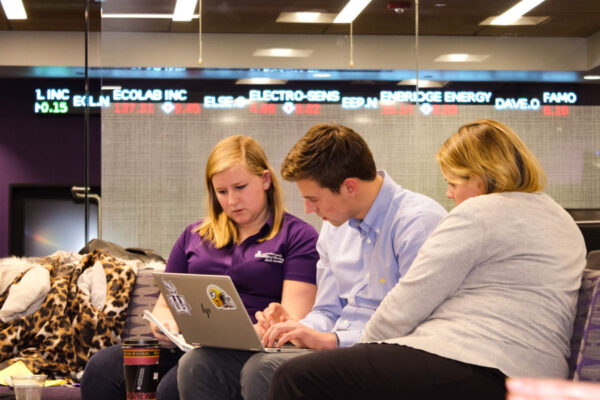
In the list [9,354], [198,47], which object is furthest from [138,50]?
[9,354]

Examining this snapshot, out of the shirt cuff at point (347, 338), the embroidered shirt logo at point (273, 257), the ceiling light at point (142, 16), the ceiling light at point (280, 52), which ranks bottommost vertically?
the shirt cuff at point (347, 338)

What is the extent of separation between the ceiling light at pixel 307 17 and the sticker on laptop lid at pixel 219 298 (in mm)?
3482

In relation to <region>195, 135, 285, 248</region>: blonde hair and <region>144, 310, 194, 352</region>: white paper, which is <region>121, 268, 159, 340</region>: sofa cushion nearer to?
<region>195, 135, 285, 248</region>: blonde hair

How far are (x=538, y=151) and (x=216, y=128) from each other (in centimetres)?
213

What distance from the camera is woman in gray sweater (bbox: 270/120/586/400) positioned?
1.66 m

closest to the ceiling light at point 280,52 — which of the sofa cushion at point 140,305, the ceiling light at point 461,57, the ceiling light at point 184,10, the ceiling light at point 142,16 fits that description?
the ceiling light at point 184,10

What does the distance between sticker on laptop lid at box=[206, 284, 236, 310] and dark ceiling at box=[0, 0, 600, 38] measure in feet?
11.2

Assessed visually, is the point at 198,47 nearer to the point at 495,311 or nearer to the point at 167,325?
the point at 167,325

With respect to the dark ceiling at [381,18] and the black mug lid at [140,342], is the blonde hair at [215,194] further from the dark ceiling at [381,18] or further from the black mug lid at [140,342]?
the dark ceiling at [381,18]

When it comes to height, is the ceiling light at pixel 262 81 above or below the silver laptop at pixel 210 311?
above

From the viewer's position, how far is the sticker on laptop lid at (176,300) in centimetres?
221

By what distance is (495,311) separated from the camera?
1705 millimetres

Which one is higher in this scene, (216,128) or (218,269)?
(216,128)

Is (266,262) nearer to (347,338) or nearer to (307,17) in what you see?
(347,338)
